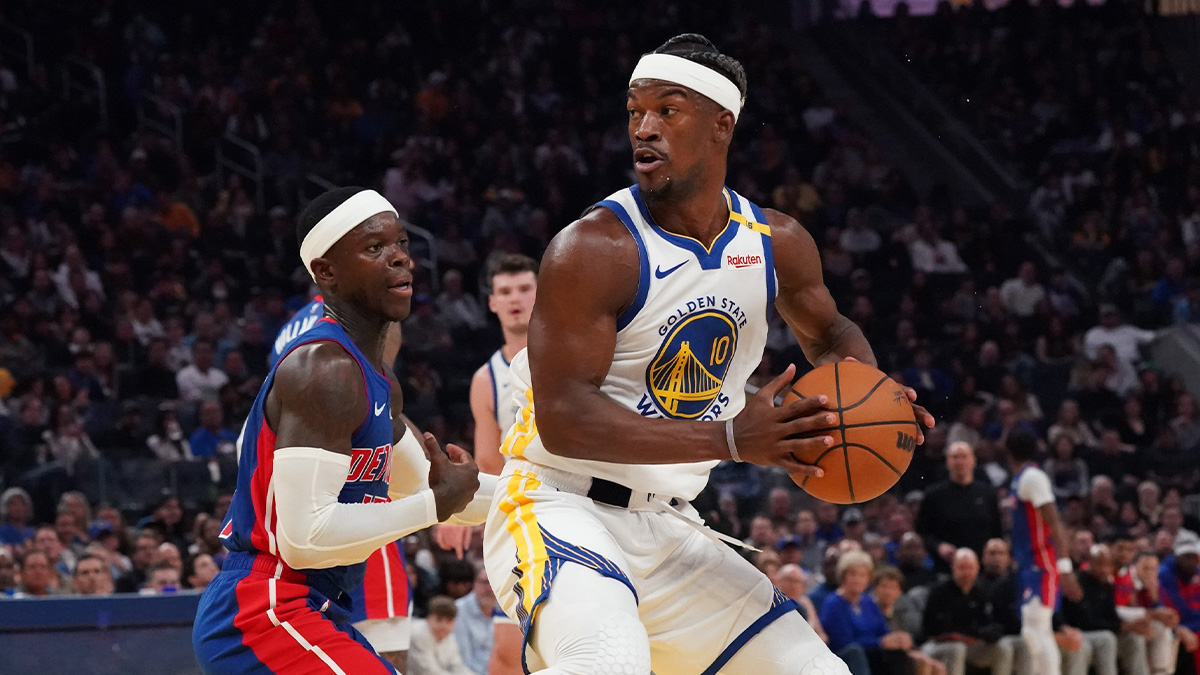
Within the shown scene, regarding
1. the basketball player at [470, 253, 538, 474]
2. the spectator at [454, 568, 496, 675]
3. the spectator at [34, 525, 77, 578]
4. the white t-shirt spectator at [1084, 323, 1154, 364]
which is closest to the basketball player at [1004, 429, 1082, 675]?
the spectator at [454, 568, 496, 675]

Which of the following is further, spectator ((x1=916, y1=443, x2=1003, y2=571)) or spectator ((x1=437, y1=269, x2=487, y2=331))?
spectator ((x1=437, y1=269, x2=487, y2=331))

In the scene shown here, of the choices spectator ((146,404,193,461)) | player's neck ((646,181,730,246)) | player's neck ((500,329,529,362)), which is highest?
player's neck ((646,181,730,246))

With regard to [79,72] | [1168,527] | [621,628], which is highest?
[79,72]

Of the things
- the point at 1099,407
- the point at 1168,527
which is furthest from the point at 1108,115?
the point at 1168,527

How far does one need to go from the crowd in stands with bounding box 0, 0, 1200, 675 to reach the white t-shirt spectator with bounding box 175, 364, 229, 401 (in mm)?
28

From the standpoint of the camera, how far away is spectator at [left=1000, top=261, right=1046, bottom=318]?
53.6ft

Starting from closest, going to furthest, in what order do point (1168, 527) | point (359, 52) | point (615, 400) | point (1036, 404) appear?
point (615, 400) < point (1168, 527) < point (1036, 404) < point (359, 52)

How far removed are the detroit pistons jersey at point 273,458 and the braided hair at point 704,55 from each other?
1.24 metres

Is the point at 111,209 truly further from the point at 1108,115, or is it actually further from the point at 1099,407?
the point at 1108,115

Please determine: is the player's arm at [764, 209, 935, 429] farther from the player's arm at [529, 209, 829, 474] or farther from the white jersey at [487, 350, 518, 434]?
the white jersey at [487, 350, 518, 434]

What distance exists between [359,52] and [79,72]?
10.8ft

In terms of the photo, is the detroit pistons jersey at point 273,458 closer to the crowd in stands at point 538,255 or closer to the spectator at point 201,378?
the crowd in stands at point 538,255

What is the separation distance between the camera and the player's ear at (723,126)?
419cm

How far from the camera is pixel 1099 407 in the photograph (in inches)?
585
